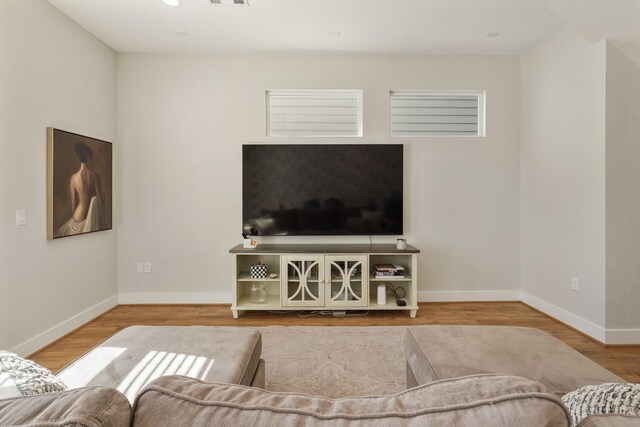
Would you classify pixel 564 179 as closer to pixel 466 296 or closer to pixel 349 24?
pixel 466 296

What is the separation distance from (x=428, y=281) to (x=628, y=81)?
254 centimetres

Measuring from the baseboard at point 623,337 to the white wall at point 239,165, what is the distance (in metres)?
1.17

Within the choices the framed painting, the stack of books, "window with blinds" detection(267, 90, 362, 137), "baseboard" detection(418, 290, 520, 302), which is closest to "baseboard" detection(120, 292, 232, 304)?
the framed painting

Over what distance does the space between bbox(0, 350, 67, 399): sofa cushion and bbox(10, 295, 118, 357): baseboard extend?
228 cm

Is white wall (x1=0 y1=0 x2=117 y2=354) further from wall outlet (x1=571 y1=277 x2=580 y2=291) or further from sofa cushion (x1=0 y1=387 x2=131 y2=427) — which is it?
wall outlet (x1=571 y1=277 x2=580 y2=291)

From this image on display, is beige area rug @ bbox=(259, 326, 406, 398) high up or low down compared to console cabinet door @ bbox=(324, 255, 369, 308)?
down

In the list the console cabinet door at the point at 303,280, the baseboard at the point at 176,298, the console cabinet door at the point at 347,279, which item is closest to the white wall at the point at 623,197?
the console cabinet door at the point at 347,279

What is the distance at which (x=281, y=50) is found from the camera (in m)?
3.83

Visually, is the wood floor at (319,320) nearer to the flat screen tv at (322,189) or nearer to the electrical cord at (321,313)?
the electrical cord at (321,313)

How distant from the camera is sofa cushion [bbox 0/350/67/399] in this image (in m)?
0.75

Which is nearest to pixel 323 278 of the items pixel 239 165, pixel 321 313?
pixel 321 313

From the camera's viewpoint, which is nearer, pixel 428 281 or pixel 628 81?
pixel 628 81

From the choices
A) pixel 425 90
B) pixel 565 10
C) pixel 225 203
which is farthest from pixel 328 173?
pixel 565 10

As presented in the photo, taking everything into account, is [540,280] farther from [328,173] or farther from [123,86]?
[123,86]
